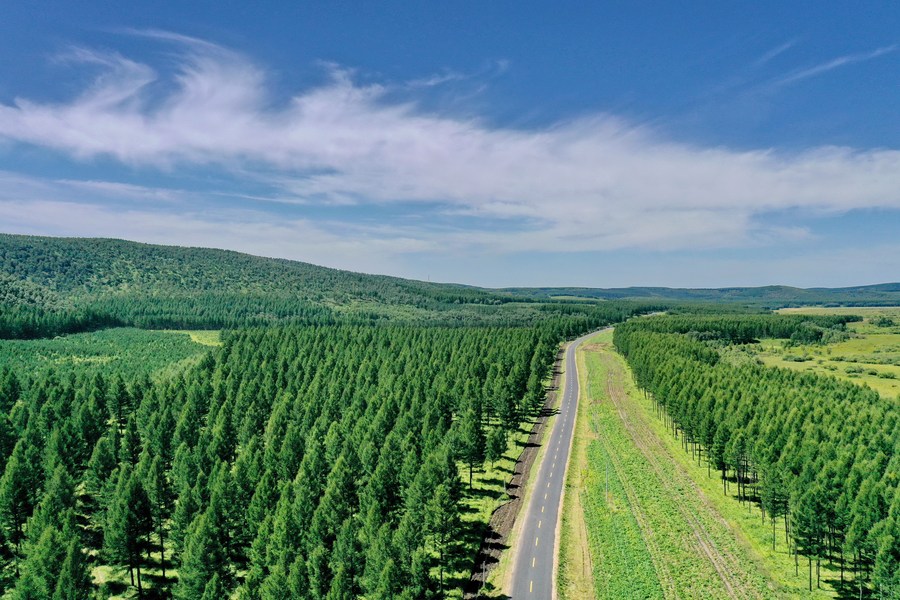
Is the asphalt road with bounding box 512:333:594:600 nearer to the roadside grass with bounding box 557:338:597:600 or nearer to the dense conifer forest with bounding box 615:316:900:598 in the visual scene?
the roadside grass with bounding box 557:338:597:600

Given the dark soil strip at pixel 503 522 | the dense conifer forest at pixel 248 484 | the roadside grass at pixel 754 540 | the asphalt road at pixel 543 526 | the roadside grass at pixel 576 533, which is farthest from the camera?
the dark soil strip at pixel 503 522

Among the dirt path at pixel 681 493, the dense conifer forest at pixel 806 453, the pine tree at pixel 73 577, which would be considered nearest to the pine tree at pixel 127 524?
the pine tree at pixel 73 577

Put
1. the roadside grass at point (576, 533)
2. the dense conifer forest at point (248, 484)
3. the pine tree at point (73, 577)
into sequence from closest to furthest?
1. the pine tree at point (73, 577)
2. the dense conifer forest at point (248, 484)
3. the roadside grass at point (576, 533)

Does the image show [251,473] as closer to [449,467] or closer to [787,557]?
[449,467]

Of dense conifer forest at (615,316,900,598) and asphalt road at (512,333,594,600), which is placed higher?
dense conifer forest at (615,316,900,598)

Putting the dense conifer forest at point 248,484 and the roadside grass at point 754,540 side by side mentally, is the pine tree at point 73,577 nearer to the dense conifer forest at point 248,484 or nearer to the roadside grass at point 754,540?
the dense conifer forest at point 248,484

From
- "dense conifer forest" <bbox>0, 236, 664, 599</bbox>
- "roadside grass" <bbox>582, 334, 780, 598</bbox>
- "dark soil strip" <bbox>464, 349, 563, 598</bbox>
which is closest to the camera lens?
"dense conifer forest" <bbox>0, 236, 664, 599</bbox>

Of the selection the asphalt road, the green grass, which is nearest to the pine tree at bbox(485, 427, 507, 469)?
the asphalt road

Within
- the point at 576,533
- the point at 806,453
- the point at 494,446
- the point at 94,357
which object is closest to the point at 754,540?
the point at 806,453
